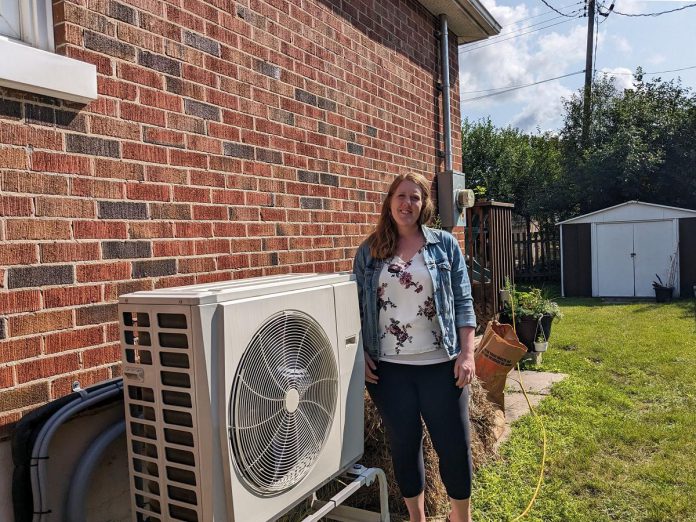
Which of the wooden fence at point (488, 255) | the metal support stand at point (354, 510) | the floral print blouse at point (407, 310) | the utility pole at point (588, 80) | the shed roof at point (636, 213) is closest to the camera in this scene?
the metal support stand at point (354, 510)

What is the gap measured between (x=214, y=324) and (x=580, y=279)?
1399 cm

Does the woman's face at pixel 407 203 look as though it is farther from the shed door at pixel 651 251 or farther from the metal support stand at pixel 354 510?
the shed door at pixel 651 251

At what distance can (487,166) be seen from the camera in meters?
20.7

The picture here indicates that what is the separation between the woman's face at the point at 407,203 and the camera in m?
2.56

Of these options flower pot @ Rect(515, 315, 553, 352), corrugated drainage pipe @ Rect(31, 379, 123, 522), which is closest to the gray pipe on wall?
flower pot @ Rect(515, 315, 553, 352)

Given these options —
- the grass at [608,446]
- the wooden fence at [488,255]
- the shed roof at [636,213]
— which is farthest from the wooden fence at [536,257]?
the wooden fence at [488,255]

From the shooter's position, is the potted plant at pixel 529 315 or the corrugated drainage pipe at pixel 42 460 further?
the potted plant at pixel 529 315

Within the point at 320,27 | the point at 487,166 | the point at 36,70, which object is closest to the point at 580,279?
the point at 487,166

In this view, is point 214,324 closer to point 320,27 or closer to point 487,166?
point 320,27

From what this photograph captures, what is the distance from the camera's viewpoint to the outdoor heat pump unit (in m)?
1.53

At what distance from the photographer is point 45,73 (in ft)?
6.07

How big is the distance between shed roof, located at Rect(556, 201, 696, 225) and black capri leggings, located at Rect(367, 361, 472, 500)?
1240 cm

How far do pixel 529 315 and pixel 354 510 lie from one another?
15.0ft

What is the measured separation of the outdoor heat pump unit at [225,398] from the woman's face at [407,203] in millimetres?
715
